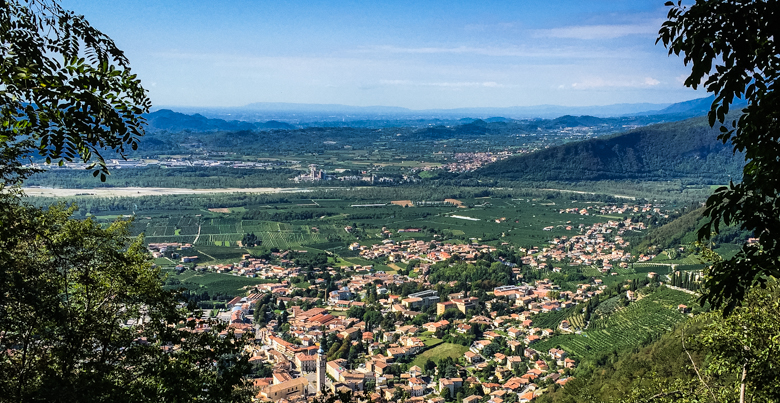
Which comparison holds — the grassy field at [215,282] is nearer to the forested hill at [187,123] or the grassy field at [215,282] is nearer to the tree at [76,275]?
the tree at [76,275]

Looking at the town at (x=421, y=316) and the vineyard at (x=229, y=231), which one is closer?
the town at (x=421, y=316)

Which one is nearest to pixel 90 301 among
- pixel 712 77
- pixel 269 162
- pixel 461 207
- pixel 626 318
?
pixel 712 77

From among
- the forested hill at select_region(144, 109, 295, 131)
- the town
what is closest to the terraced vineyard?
the town

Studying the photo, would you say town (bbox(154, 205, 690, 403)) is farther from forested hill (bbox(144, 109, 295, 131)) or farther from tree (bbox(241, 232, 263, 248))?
forested hill (bbox(144, 109, 295, 131))

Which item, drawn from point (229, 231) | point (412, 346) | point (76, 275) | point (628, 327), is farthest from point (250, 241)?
point (76, 275)

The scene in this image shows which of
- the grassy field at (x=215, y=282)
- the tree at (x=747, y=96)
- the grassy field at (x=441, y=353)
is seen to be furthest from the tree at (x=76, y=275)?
the grassy field at (x=215, y=282)

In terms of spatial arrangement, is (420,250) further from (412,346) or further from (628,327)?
(628,327)

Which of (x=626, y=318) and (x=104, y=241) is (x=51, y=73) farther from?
(x=626, y=318)
